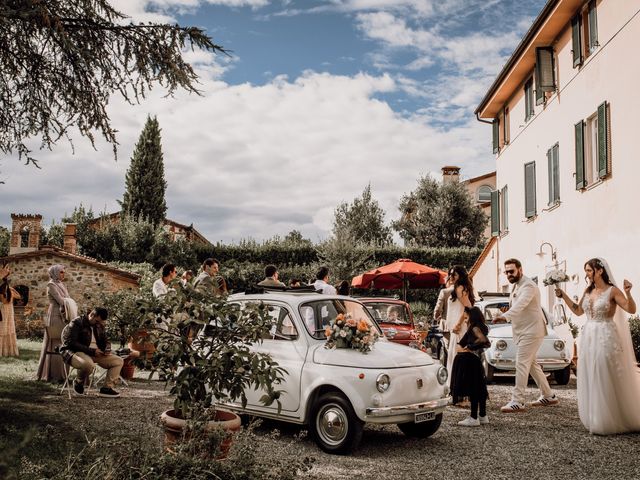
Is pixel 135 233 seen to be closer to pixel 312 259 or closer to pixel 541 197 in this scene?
pixel 312 259

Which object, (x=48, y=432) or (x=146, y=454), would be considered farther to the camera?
(x=48, y=432)

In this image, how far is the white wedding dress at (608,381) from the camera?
7.59m

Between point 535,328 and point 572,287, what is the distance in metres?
7.49

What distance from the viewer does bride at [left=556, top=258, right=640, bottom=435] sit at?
7594 millimetres

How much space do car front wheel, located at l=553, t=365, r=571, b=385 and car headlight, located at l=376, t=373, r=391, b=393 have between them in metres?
7.11

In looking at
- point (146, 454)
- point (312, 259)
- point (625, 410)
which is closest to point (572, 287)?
point (625, 410)

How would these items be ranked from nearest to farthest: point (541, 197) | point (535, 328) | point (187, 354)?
point (187, 354) → point (535, 328) → point (541, 197)

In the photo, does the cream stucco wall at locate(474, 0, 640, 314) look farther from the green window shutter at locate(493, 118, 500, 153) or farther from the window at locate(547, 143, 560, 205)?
the green window shutter at locate(493, 118, 500, 153)

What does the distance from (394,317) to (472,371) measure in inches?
261

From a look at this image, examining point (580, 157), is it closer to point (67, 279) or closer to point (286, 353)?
point (286, 353)

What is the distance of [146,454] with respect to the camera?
13.4ft

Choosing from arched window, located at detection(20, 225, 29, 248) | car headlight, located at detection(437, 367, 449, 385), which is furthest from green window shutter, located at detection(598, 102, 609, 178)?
arched window, located at detection(20, 225, 29, 248)

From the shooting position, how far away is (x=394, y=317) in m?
14.7

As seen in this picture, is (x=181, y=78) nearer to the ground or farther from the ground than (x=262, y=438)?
farther from the ground
